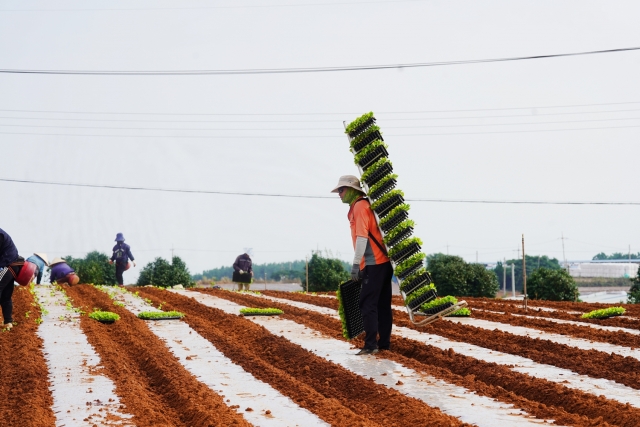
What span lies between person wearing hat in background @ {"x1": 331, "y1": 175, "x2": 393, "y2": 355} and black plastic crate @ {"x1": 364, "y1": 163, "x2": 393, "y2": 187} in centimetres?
24

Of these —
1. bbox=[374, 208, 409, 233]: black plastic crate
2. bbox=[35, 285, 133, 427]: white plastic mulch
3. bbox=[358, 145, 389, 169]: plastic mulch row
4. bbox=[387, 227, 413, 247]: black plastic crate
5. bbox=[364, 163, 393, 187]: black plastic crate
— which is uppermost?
bbox=[358, 145, 389, 169]: plastic mulch row

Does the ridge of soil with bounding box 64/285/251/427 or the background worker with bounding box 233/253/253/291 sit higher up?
the background worker with bounding box 233/253/253/291

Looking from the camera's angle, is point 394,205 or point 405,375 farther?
point 394,205

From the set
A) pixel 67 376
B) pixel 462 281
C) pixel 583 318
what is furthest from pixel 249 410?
pixel 462 281

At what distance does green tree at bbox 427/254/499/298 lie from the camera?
23.5m

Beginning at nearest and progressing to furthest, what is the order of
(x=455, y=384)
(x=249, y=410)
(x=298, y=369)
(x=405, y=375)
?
(x=249, y=410)
(x=455, y=384)
(x=405, y=375)
(x=298, y=369)

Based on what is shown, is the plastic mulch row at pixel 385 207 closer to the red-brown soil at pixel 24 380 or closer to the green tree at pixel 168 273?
the red-brown soil at pixel 24 380

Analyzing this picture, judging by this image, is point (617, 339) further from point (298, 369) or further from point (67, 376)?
point (67, 376)

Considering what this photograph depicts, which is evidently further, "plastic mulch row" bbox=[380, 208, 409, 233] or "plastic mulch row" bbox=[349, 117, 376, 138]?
"plastic mulch row" bbox=[349, 117, 376, 138]

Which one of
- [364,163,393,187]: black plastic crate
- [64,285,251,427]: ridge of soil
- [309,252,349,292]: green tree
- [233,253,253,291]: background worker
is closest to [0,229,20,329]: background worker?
[64,285,251,427]: ridge of soil

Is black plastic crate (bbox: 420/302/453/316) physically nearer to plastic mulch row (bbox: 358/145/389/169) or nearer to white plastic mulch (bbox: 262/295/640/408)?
white plastic mulch (bbox: 262/295/640/408)

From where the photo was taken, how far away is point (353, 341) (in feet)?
32.2

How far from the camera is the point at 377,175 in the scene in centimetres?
928

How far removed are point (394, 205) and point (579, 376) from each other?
2.99 m
